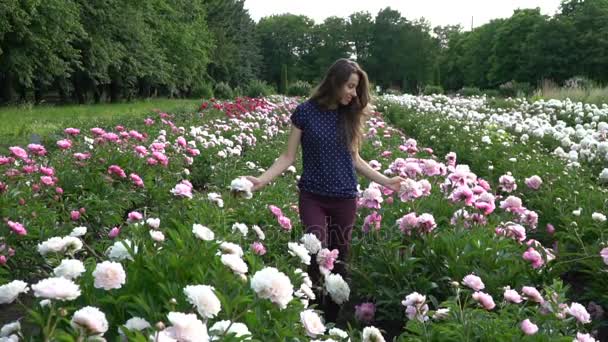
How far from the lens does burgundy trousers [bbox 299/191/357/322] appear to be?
11.5ft

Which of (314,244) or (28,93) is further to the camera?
(28,93)

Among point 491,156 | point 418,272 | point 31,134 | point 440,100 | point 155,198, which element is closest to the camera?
point 418,272

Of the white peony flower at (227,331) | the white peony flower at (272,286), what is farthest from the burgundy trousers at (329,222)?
the white peony flower at (227,331)

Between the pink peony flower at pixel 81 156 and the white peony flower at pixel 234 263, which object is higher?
the white peony flower at pixel 234 263

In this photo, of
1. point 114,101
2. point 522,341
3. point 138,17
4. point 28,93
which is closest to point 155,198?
point 522,341

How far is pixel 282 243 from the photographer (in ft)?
13.9

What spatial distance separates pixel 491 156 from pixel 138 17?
78.2 ft

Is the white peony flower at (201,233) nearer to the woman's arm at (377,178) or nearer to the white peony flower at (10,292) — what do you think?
the white peony flower at (10,292)

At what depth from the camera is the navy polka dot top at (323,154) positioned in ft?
11.7

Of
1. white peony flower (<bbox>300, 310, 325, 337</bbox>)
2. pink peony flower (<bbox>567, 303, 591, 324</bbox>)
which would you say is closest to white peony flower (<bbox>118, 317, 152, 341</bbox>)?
white peony flower (<bbox>300, 310, 325, 337</bbox>)

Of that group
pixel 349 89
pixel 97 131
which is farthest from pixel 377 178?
pixel 97 131

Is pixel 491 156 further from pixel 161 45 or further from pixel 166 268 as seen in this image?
pixel 161 45

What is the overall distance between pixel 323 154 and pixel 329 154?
0.04 meters

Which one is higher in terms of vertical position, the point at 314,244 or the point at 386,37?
the point at 386,37
